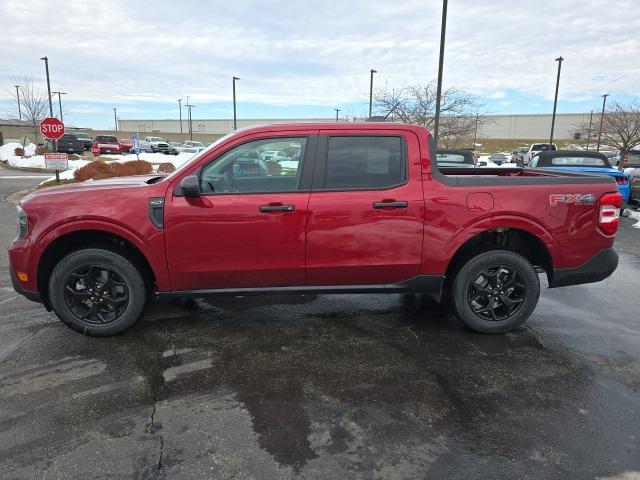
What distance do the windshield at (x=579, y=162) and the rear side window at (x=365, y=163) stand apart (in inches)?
369

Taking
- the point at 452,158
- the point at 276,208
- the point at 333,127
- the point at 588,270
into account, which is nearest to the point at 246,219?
the point at 276,208

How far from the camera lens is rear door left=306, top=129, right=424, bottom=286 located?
3.99 metres

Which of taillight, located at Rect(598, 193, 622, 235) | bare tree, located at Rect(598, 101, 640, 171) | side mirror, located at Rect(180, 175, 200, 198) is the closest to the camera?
side mirror, located at Rect(180, 175, 200, 198)

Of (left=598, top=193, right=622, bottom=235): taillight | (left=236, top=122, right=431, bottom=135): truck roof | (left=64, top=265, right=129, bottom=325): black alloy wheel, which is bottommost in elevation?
(left=64, top=265, right=129, bottom=325): black alloy wheel

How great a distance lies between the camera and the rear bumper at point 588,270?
429cm

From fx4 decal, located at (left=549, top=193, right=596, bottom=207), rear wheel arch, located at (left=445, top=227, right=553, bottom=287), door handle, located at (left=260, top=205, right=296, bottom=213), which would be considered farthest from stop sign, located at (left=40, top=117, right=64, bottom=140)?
fx4 decal, located at (left=549, top=193, right=596, bottom=207)

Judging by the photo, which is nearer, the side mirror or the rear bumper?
the side mirror

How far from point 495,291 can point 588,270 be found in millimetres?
847

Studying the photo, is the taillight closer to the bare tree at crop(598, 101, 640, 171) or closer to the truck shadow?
the truck shadow

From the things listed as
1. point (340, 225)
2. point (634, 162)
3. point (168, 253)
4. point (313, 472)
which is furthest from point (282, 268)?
point (634, 162)

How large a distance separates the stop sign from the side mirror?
1538 centimetres

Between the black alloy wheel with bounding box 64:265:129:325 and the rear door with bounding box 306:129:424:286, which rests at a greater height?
the rear door with bounding box 306:129:424:286

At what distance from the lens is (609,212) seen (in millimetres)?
4176

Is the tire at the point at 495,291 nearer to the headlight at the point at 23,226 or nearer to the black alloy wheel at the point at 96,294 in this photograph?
the black alloy wheel at the point at 96,294
